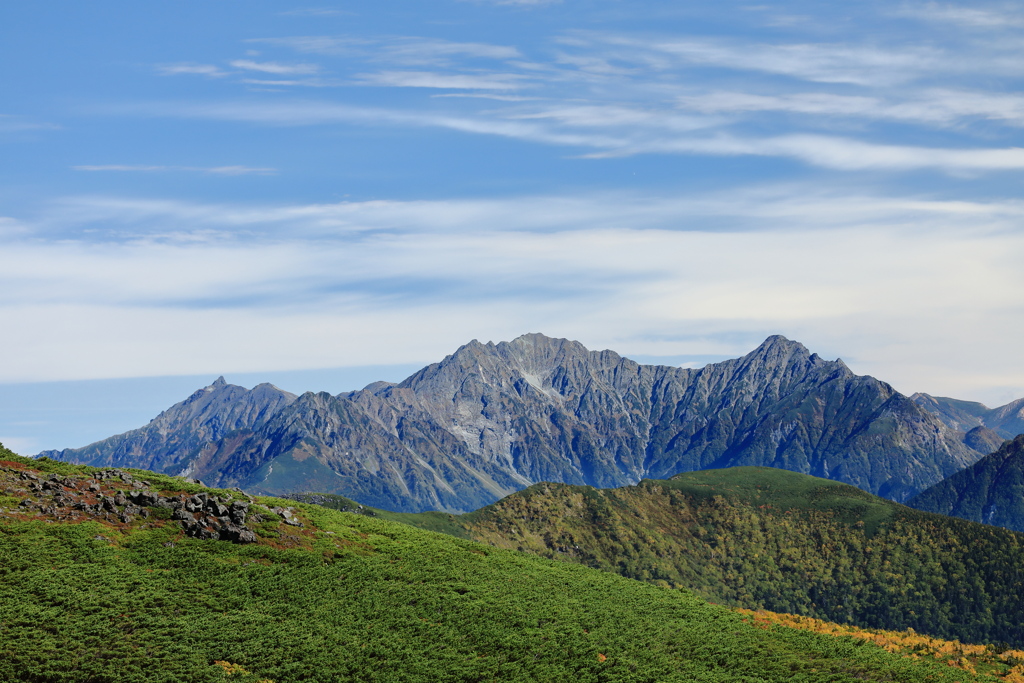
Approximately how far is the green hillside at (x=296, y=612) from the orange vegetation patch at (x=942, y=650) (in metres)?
3.24

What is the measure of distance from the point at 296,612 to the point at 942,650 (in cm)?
7346

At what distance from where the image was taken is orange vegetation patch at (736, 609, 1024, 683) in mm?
83819

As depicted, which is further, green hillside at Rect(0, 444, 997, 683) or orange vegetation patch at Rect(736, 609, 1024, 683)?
orange vegetation patch at Rect(736, 609, 1024, 683)

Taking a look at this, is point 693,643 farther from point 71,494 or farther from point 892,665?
point 71,494

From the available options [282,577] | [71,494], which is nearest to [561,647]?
[282,577]

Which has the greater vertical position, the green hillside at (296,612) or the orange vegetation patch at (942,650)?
the green hillside at (296,612)

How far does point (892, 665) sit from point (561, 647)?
114ft

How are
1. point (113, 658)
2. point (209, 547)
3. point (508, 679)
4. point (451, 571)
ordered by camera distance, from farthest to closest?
1. point (451, 571)
2. point (209, 547)
3. point (508, 679)
4. point (113, 658)

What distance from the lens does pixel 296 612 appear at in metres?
78.6

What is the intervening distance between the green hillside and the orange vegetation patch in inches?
128

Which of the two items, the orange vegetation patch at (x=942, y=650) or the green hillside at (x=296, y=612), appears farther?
the orange vegetation patch at (x=942, y=650)

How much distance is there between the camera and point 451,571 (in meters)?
97.3

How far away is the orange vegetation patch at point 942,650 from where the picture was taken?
83.8m

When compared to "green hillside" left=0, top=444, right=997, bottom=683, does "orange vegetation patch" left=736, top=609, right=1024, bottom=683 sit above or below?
below
